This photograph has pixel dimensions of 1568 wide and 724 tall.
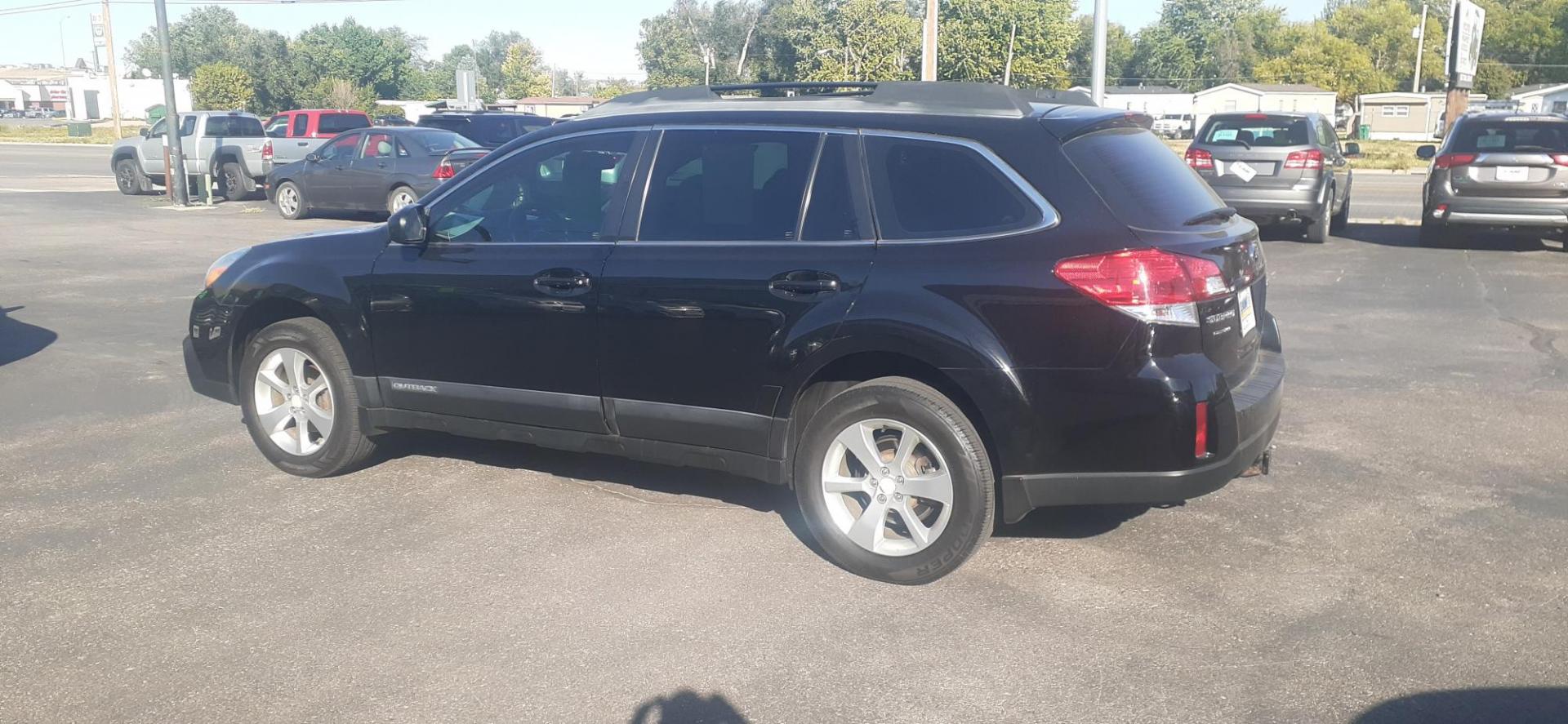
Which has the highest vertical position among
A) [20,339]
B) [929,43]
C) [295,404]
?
[929,43]

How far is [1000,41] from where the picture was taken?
254 feet

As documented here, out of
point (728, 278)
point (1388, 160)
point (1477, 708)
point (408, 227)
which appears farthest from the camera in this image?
point (1388, 160)

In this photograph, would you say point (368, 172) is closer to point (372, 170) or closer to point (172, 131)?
point (372, 170)

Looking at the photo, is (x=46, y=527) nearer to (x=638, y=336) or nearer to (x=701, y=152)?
(x=638, y=336)

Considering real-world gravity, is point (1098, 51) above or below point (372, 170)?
above

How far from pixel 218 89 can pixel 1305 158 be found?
67.3 meters

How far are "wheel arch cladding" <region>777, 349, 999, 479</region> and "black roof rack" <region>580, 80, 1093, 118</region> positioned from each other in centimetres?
97

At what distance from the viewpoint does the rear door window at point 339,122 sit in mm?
25828

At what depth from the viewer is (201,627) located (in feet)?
14.4

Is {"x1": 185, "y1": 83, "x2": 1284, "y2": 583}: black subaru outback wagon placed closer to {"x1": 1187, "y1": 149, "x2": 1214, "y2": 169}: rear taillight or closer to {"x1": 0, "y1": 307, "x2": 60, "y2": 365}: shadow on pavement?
{"x1": 0, "y1": 307, "x2": 60, "y2": 365}: shadow on pavement

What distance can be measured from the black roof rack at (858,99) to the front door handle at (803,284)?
73 centimetres

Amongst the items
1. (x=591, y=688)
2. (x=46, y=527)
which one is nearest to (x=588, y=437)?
(x=591, y=688)

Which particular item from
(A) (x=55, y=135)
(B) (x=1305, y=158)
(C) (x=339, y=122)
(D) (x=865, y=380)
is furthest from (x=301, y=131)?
(A) (x=55, y=135)

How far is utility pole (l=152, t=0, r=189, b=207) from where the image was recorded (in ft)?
73.0
